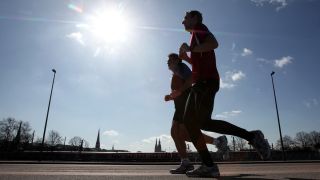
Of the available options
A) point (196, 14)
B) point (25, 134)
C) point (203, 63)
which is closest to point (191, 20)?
point (196, 14)

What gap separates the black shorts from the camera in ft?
14.6

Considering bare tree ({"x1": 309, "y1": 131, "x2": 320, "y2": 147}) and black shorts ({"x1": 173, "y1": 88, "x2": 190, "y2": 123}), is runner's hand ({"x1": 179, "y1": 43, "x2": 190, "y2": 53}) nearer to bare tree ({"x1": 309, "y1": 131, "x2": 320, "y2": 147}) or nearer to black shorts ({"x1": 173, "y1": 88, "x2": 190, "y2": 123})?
black shorts ({"x1": 173, "y1": 88, "x2": 190, "y2": 123})

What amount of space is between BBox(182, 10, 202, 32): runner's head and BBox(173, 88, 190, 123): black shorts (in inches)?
46.9

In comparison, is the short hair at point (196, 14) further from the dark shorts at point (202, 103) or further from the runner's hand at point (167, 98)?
the runner's hand at point (167, 98)

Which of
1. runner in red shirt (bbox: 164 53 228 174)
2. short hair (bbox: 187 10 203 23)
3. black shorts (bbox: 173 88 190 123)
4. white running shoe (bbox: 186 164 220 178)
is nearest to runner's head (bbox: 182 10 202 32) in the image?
short hair (bbox: 187 10 203 23)

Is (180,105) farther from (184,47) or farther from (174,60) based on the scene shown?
(184,47)

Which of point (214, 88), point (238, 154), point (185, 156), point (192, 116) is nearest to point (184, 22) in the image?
point (214, 88)

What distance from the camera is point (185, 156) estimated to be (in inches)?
182

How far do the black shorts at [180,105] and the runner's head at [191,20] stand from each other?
1191 millimetres

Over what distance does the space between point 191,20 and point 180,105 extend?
5.02ft

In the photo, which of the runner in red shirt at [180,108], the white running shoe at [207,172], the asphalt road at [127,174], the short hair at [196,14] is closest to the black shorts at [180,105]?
the runner in red shirt at [180,108]

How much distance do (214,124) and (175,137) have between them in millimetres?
1738

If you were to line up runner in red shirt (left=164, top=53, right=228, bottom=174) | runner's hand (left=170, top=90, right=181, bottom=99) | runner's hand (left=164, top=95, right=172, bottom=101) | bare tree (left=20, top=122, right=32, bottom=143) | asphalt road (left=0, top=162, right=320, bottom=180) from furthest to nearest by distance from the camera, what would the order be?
bare tree (left=20, top=122, right=32, bottom=143) → runner's hand (left=164, top=95, right=172, bottom=101) → runner in red shirt (left=164, top=53, right=228, bottom=174) → runner's hand (left=170, top=90, right=181, bottom=99) → asphalt road (left=0, top=162, right=320, bottom=180)

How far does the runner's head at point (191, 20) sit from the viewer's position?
11.5ft
